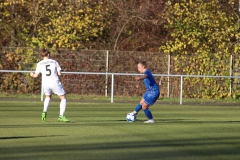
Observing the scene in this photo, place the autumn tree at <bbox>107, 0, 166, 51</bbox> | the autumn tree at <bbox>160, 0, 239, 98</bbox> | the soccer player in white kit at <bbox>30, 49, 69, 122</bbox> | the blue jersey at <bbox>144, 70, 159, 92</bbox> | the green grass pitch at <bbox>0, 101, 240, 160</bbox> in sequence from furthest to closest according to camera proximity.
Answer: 1. the autumn tree at <bbox>107, 0, 166, 51</bbox>
2. the autumn tree at <bbox>160, 0, 239, 98</bbox>
3. the soccer player in white kit at <bbox>30, 49, 69, 122</bbox>
4. the blue jersey at <bbox>144, 70, 159, 92</bbox>
5. the green grass pitch at <bbox>0, 101, 240, 160</bbox>

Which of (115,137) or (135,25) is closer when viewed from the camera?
(115,137)

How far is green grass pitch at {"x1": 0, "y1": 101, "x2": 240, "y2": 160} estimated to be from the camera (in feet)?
37.1

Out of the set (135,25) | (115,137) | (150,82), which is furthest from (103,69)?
(115,137)

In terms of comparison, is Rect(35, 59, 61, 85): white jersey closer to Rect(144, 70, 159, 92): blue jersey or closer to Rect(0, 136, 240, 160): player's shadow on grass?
Rect(144, 70, 159, 92): blue jersey

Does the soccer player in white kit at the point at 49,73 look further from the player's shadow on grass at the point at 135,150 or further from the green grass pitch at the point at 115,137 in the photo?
the player's shadow on grass at the point at 135,150

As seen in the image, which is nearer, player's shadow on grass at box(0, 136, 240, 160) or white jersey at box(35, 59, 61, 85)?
player's shadow on grass at box(0, 136, 240, 160)

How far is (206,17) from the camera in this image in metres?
34.7

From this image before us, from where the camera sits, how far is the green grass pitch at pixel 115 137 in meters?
11.3

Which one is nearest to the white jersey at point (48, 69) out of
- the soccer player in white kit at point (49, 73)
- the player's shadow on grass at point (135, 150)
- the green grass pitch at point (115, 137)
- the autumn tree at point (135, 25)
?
the soccer player in white kit at point (49, 73)

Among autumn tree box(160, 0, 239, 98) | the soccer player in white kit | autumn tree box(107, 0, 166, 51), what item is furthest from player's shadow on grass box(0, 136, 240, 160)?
autumn tree box(107, 0, 166, 51)

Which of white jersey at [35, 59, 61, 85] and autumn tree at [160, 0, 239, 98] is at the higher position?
autumn tree at [160, 0, 239, 98]

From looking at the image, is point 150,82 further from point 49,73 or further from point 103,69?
point 103,69

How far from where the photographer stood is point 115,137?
13992 millimetres

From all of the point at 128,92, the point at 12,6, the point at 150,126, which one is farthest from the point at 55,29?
the point at 150,126
